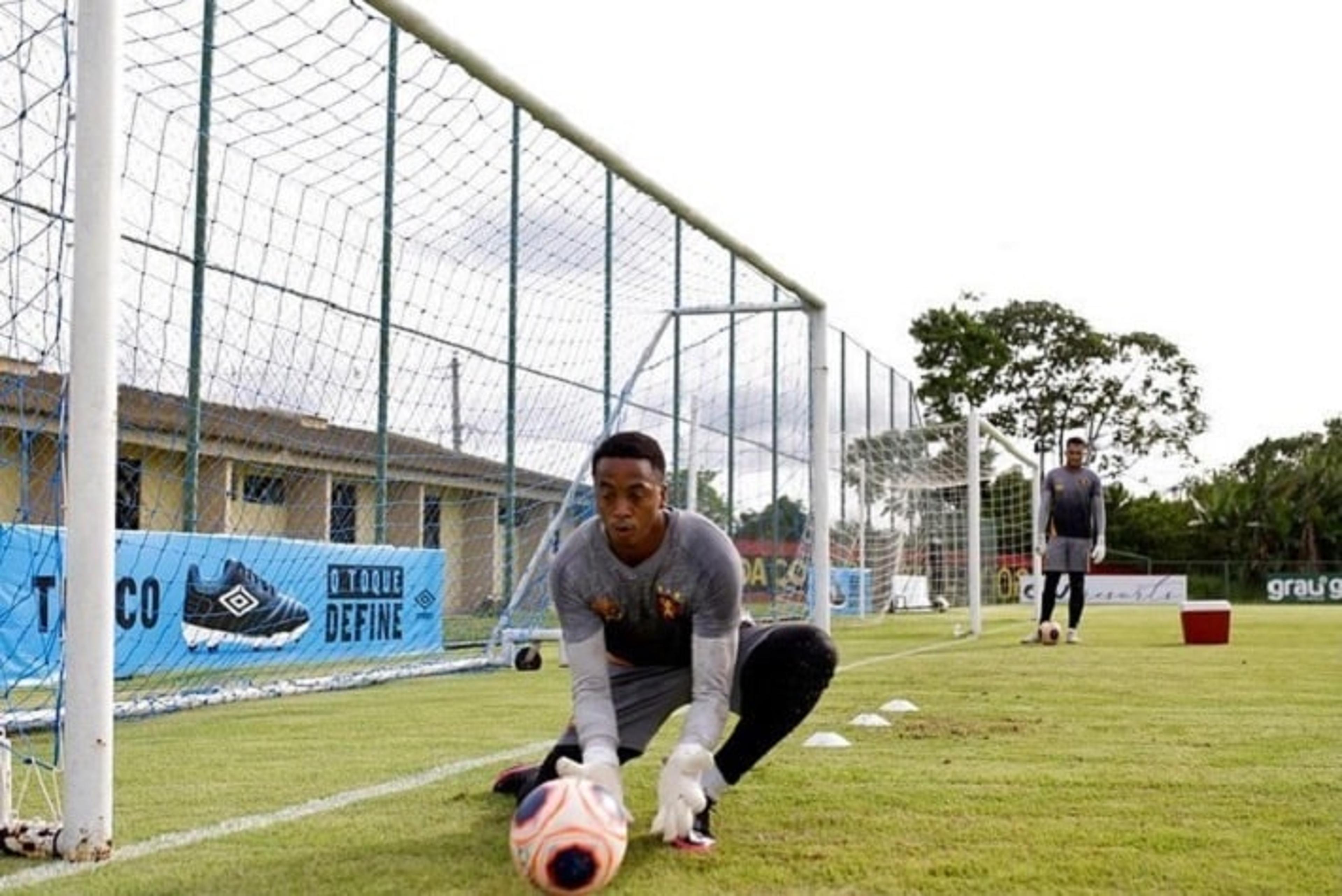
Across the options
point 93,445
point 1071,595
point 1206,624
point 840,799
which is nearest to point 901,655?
point 1071,595

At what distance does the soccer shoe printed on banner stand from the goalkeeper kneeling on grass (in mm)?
6119

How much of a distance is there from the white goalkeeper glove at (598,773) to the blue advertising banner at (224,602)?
4.06 meters

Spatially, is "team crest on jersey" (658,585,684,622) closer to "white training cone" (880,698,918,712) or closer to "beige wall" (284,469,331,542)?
"white training cone" (880,698,918,712)

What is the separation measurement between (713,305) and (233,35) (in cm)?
547

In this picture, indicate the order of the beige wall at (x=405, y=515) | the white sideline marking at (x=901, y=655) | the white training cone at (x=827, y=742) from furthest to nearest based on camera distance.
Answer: the beige wall at (x=405, y=515) → the white sideline marking at (x=901, y=655) → the white training cone at (x=827, y=742)

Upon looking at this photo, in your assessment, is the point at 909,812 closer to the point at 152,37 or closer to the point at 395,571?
the point at 152,37

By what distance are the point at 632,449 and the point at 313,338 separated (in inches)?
247

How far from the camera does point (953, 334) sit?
5419 cm

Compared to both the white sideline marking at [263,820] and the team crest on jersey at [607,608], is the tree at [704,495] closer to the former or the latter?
the white sideline marking at [263,820]

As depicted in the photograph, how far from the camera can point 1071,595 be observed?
13195 mm

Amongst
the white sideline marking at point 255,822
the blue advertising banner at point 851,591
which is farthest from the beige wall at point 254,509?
the blue advertising banner at point 851,591

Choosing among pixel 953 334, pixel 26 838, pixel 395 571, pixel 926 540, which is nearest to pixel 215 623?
pixel 395 571

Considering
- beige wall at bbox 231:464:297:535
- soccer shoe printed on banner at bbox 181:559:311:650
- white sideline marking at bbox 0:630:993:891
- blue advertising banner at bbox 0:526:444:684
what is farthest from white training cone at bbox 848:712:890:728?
beige wall at bbox 231:464:297:535

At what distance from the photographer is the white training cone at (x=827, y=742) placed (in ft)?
18.2
